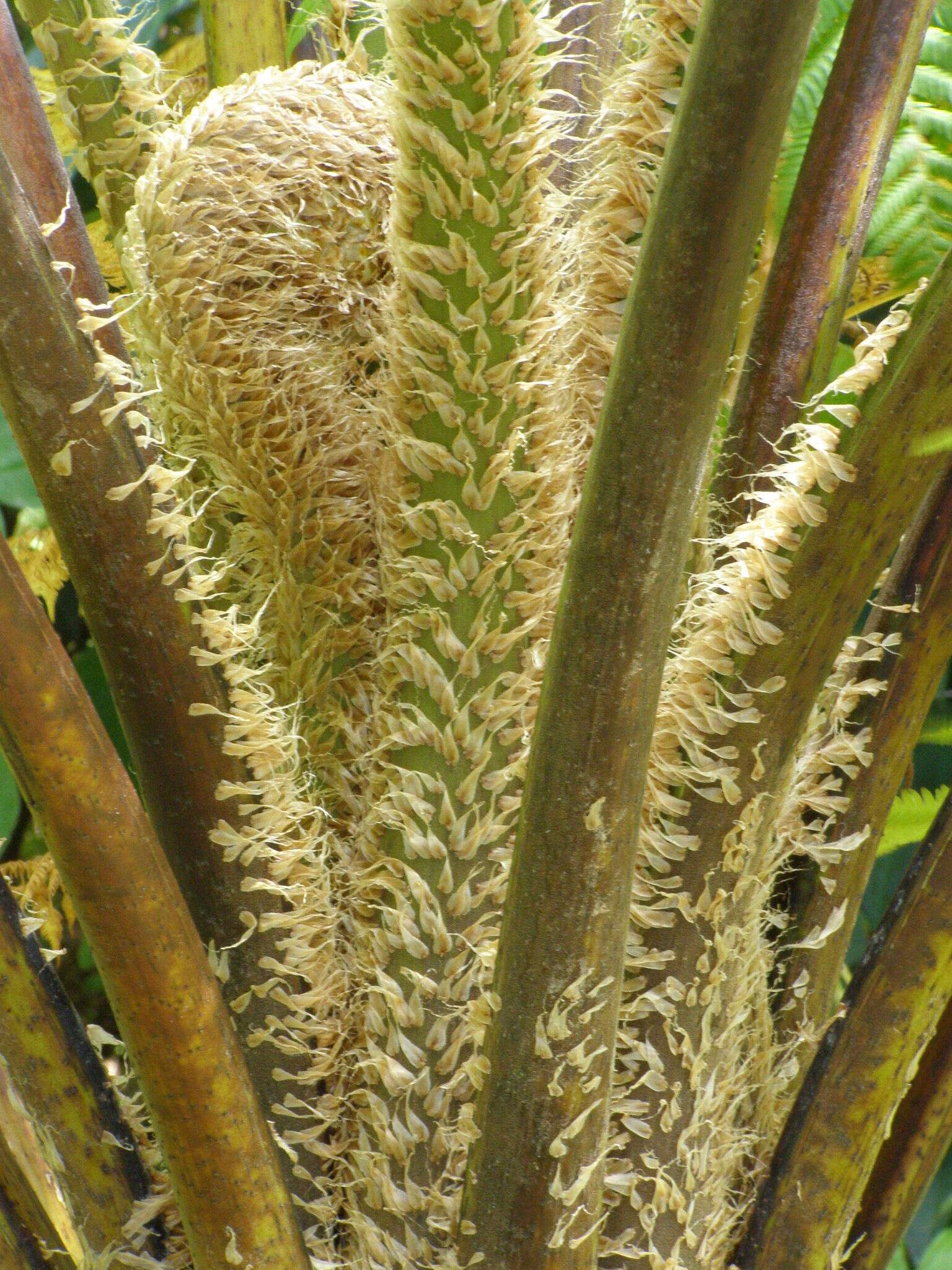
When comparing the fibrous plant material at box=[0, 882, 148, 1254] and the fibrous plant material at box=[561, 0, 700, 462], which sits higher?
the fibrous plant material at box=[561, 0, 700, 462]

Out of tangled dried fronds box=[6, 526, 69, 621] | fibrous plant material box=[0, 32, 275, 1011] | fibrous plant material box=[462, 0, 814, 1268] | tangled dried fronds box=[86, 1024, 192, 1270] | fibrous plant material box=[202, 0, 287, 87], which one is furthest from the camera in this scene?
tangled dried fronds box=[6, 526, 69, 621]

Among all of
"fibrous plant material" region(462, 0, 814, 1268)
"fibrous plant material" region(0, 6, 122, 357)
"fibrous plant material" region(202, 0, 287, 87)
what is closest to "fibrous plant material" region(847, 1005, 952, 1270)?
"fibrous plant material" region(462, 0, 814, 1268)

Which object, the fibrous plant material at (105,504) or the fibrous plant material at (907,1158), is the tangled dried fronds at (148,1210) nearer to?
the fibrous plant material at (105,504)

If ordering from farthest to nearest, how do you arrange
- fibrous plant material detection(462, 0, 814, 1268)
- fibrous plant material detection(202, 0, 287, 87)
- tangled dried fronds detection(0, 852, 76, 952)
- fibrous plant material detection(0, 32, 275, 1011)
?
tangled dried fronds detection(0, 852, 76, 952), fibrous plant material detection(202, 0, 287, 87), fibrous plant material detection(0, 32, 275, 1011), fibrous plant material detection(462, 0, 814, 1268)

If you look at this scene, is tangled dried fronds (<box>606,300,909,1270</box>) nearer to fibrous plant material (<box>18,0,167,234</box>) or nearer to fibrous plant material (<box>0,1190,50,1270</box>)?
fibrous plant material (<box>0,1190,50,1270</box>)

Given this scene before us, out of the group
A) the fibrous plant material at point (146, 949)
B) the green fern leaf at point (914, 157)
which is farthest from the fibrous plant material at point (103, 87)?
the green fern leaf at point (914, 157)

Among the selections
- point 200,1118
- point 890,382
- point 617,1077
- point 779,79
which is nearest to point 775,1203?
point 617,1077

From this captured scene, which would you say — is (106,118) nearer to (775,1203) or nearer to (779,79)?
(779,79)
